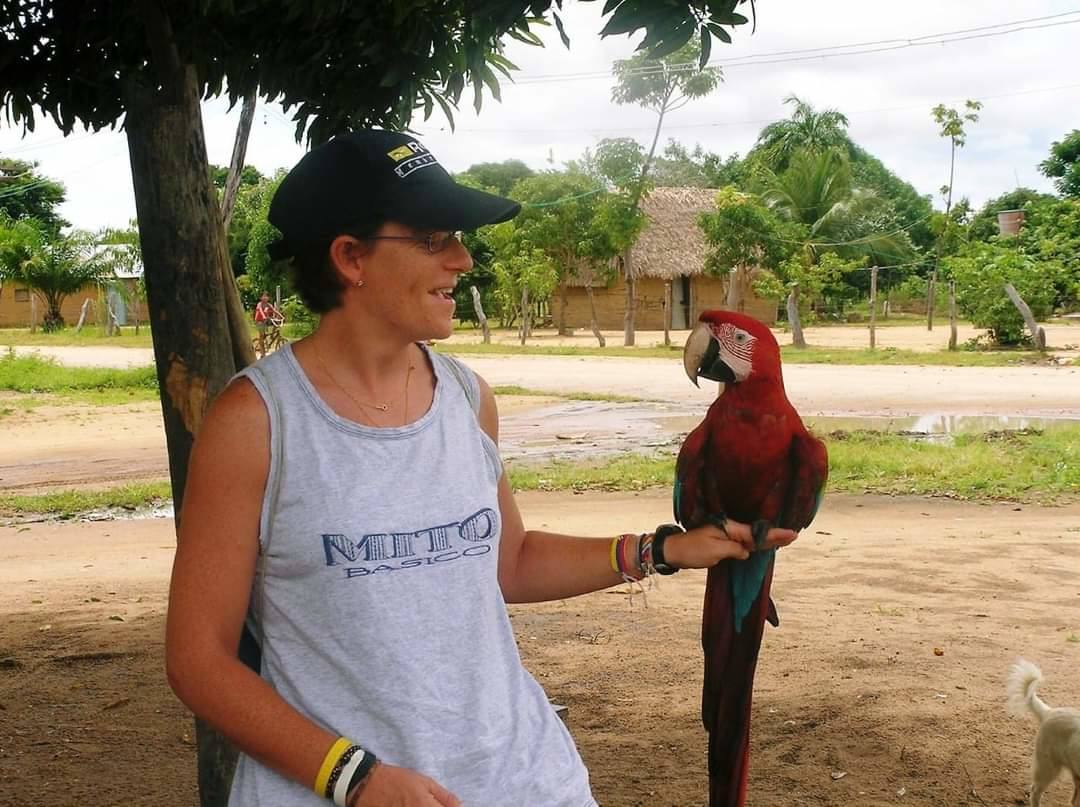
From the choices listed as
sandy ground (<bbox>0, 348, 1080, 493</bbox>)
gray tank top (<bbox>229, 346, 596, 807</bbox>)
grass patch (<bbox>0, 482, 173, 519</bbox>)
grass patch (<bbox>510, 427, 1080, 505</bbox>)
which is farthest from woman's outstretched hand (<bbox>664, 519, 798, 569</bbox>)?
sandy ground (<bbox>0, 348, 1080, 493</bbox>)

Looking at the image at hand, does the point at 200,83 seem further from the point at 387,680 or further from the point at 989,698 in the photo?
the point at 989,698

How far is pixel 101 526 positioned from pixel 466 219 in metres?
7.31

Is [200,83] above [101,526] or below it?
above

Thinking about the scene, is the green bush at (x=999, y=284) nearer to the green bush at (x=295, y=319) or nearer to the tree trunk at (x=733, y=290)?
the tree trunk at (x=733, y=290)

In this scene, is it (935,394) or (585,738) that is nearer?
(585,738)

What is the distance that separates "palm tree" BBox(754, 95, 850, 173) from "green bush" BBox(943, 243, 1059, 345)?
17861 millimetres

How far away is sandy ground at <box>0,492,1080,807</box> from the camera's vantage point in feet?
12.3

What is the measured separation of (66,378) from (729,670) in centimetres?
1881

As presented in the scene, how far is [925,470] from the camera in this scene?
9305mm

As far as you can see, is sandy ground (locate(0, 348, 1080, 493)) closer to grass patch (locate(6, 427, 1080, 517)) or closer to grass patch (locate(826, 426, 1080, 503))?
grass patch (locate(6, 427, 1080, 517))

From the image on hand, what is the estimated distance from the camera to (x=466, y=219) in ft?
4.91

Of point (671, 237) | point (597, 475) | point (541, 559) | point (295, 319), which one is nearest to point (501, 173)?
point (671, 237)

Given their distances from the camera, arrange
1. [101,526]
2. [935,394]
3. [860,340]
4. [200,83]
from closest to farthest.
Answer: [200,83] < [101,526] < [935,394] < [860,340]

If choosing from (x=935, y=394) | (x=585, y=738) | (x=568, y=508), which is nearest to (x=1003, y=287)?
(x=935, y=394)
